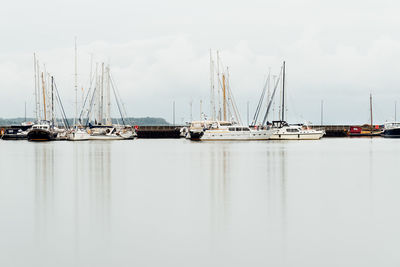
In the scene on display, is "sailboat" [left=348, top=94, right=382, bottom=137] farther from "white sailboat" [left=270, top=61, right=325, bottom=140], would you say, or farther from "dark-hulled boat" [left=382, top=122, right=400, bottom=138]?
"white sailboat" [left=270, top=61, right=325, bottom=140]

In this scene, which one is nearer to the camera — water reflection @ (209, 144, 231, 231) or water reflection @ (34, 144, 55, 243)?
water reflection @ (34, 144, 55, 243)

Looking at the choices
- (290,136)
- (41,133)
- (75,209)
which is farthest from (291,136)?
(75,209)

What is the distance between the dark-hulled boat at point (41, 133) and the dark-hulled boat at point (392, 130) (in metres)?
68.0

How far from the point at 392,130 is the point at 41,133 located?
69977 mm

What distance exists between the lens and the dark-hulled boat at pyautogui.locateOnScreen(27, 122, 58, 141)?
4021 inches

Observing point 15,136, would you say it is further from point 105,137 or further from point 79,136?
point 105,137

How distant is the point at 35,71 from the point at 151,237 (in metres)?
96.7

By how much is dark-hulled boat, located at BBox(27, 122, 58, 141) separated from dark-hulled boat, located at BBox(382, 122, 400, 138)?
2679 inches

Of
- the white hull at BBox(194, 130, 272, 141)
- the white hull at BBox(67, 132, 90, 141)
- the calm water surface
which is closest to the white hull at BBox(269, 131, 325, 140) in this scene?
the white hull at BBox(194, 130, 272, 141)

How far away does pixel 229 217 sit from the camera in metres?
18.4

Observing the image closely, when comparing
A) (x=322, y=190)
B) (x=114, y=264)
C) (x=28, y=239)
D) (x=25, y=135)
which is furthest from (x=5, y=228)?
(x=25, y=135)

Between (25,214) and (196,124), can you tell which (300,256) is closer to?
(25,214)

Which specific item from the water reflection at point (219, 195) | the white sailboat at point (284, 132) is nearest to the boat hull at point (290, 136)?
the white sailboat at point (284, 132)

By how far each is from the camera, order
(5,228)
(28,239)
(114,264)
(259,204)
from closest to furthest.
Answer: (114,264) → (28,239) → (5,228) → (259,204)
